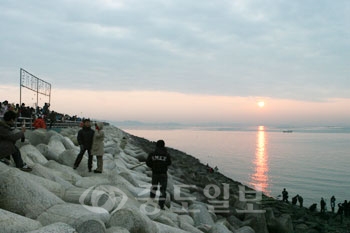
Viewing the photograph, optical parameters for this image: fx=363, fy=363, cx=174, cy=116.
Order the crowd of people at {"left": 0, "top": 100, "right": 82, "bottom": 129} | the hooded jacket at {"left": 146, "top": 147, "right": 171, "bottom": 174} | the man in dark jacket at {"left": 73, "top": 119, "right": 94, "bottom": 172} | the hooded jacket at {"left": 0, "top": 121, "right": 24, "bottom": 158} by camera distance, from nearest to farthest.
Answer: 1. the hooded jacket at {"left": 0, "top": 121, "right": 24, "bottom": 158}
2. the hooded jacket at {"left": 146, "top": 147, "right": 171, "bottom": 174}
3. the man in dark jacket at {"left": 73, "top": 119, "right": 94, "bottom": 172}
4. the crowd of people at {"left": 0, "top": 100, "right": 82, "bottom": 129}

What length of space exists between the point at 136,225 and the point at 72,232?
1.58m

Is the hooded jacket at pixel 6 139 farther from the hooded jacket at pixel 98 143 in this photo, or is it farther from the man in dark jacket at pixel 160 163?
the hooded jacket at pixel 98 143

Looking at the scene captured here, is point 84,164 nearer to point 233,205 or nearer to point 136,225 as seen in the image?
point 136,225

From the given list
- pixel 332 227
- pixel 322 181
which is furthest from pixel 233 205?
pixel 322 181

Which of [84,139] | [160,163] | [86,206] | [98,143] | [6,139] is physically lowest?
[86,206]

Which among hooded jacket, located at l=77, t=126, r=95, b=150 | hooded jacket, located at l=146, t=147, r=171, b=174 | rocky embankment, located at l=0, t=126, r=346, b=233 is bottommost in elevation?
rocky embankment, located at l=0, t=126, r=346, b=233

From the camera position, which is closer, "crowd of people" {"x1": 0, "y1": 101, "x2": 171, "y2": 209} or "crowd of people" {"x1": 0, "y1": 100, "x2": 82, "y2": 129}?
"crowd of people" {"x1": 0, "y1": 101, "x2": 171, "y2": 209}

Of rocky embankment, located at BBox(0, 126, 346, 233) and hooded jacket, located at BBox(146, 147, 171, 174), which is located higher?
hooded jacket, located at BBox(146, 147, 171, 174)

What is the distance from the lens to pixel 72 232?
13.1 ft

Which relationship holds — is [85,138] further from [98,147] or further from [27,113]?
[27,113]

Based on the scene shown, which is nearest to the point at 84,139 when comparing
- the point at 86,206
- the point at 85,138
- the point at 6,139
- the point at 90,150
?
the point at 85,138

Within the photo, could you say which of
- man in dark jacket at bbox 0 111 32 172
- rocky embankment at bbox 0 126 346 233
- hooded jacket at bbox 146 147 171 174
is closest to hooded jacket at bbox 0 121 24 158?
man in dark jacket at bbox 0 111 32 172

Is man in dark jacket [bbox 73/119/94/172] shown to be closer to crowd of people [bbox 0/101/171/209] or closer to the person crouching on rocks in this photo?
crowd of people [bbox 0/101/171/209]

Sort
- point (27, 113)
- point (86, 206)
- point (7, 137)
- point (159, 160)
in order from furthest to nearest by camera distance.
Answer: point (27, 113) → point (159, 160) → point (7, 137) → point (86, 206)
